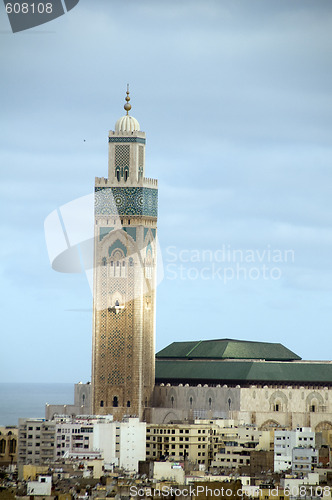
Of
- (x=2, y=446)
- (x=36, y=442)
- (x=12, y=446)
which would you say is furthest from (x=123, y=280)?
(x=36, y=442)

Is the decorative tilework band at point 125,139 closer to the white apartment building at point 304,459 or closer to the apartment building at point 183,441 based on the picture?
the apartment building at point 183,441

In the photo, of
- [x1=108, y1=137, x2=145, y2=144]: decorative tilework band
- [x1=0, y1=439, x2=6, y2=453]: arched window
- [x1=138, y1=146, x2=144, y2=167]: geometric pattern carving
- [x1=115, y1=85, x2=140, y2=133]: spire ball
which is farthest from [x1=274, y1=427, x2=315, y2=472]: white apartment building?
[x1=115, y1=85, x2=140, y2=133]: spire ball

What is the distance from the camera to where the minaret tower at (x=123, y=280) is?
97938 mm

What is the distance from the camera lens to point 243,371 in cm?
9812

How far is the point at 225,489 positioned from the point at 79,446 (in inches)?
719

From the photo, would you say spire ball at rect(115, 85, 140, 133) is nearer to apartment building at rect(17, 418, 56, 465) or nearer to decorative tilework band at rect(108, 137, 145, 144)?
decorative tilework band at rect(108, 137, 145, 144)

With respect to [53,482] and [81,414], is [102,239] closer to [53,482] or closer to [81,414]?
[81,414]

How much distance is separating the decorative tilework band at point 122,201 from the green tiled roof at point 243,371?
8.43m

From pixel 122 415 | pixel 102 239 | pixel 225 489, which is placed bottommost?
pixel 225 489

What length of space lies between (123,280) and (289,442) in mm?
15739

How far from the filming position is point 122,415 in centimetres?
9750

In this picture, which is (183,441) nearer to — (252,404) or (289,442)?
(252,404)

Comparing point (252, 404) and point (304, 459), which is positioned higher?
point (252, 404)

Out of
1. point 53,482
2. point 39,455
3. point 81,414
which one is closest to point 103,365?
point 81,414
